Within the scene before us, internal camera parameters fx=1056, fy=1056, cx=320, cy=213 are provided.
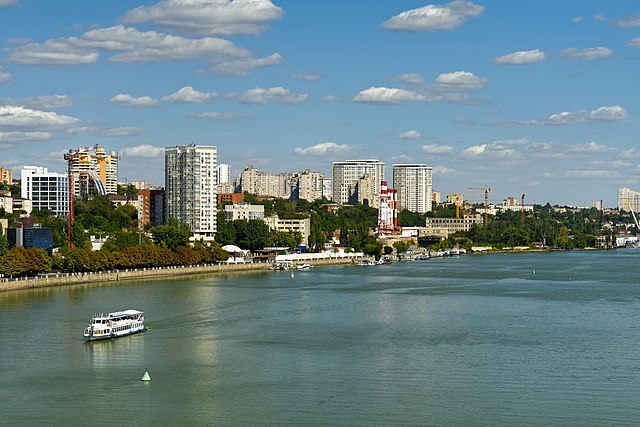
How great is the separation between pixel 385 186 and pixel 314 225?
6.59 m

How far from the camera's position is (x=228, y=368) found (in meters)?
9.58

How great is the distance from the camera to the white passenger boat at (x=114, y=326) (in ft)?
37.1

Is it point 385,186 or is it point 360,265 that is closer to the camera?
point 360,265

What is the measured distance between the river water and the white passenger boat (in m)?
0.13

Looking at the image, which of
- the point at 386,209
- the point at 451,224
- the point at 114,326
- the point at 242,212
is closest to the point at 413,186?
the point at 451,224

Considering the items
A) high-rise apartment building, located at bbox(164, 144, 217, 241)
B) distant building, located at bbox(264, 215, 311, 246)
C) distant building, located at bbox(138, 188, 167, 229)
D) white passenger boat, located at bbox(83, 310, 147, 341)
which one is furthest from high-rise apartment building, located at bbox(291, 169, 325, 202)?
white passenger boat, located at bbox(83, 310, 147, 341)

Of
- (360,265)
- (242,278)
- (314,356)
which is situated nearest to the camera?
(314,356)

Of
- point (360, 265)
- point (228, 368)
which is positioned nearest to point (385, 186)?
point (360, 265)

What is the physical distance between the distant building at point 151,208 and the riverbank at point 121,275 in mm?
8688

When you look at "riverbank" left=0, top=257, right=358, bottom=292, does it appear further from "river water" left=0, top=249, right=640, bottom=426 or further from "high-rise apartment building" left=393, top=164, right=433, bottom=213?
→ "high-rise apartment building" left=393, top=164, right=433, bottom=213

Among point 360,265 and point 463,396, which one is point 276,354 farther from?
point 360,265

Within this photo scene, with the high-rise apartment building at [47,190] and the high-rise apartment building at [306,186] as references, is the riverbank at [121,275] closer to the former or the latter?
the high-rise apartment building at [47,190]

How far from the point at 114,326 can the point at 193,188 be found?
21332mm

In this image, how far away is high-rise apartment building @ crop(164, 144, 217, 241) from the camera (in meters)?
32.6
